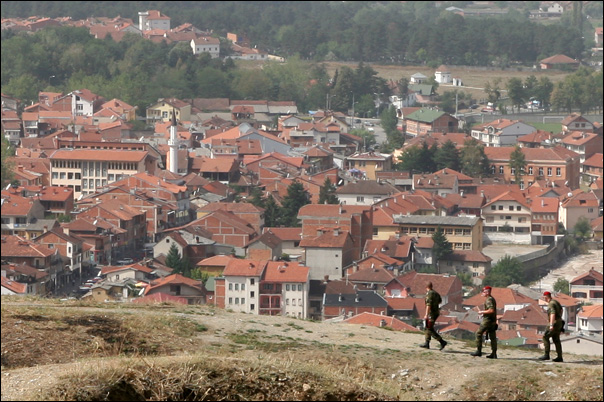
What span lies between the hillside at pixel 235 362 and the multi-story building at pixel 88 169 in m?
17.2

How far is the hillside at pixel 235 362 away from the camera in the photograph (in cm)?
354

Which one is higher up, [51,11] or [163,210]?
[51,11]

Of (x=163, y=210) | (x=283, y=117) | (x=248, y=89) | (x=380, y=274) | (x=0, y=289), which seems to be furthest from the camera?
(x=248, y=89)

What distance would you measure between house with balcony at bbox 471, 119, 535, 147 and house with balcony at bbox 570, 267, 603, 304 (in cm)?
1271

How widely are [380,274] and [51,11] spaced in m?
35.6

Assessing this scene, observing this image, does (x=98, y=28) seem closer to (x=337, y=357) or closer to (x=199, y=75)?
(x=199, y=75)

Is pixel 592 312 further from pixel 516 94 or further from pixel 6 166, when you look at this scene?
pixel 516 94

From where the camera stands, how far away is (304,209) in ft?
62.9

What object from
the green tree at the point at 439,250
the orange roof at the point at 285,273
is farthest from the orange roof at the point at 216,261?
the green tree at the point at 439,250

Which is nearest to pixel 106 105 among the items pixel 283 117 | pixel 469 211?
pixel 283 117

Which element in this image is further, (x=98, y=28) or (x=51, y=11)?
(x=51, y=11)

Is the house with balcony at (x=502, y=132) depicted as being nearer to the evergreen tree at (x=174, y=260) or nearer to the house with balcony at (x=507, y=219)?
the house with balcony at (x=507, y=219)

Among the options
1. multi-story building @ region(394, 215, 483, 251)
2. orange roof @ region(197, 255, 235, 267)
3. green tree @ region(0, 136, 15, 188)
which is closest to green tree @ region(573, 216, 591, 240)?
multi-story building @ region(394, 215, 483, 251)

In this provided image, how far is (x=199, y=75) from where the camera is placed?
35.9 metres
